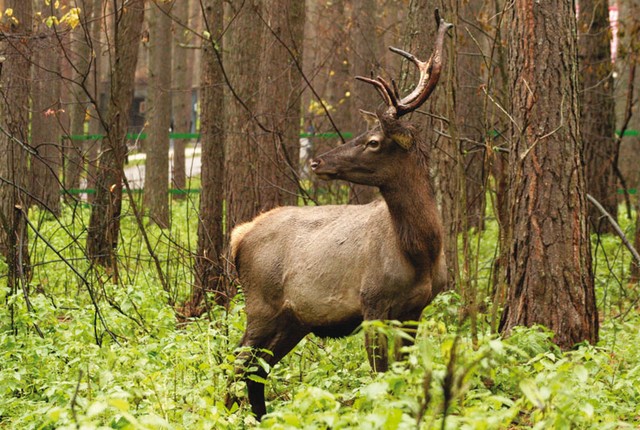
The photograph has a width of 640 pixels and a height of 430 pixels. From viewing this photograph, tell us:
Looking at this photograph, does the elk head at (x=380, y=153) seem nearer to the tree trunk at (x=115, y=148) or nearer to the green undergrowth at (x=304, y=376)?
the green undergrowth at (x=304, y=376)

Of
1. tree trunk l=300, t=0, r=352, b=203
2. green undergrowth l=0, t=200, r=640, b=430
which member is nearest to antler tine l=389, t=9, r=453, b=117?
green undergrowth l=0, t=200, r=640, b=430

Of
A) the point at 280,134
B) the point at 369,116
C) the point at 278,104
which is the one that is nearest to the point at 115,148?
the point at 280,134

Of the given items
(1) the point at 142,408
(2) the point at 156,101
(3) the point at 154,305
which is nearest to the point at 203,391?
(1) the point at 142,408

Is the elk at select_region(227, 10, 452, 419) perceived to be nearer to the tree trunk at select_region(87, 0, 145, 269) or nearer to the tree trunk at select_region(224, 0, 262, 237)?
the tree trunk at select_region(87, 0, 145, 269)

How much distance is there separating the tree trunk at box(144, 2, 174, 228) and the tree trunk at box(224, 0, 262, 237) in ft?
21.6

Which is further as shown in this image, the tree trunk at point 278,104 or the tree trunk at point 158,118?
the tree trunk at point 158,118

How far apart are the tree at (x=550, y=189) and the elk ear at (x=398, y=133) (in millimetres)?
965

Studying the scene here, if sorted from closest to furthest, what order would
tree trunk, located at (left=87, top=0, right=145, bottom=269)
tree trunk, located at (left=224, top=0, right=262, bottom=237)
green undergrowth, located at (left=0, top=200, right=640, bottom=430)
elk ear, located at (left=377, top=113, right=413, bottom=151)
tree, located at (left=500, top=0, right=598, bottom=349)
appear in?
green undergrowth, located at (left=0, top=200, right=640, bottom=430), elk ear, located at (left=377, top=113, right=413, bottom=151), tree, located at (left=500, top=0, right=598, bottom=349), tree trunk, located at (left=87, top=0, right=145, bottom=269), tree trunk, located at (left=224, top=0, right=262, bottom=237)

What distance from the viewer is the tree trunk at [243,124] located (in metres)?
11.0

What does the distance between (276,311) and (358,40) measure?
15.0 metres

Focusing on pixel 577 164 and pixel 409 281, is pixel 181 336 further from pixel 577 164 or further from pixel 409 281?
pixel 577 164

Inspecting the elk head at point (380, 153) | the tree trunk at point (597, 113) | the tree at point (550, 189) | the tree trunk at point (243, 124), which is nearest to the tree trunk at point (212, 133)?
the tree trunk at point (243, 124)

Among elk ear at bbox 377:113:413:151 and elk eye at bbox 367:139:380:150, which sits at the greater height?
elk ear at bbox 377:113:413:151

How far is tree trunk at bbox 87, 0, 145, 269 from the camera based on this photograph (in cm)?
971
